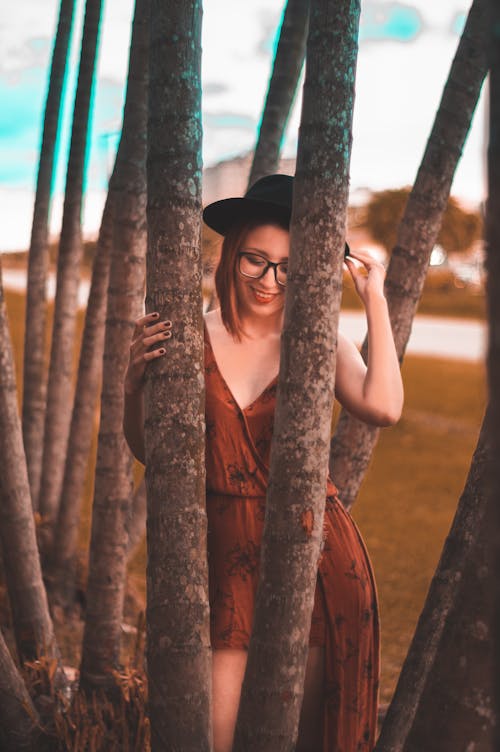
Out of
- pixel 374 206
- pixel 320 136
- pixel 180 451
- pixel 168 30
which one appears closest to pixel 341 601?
pixel 180 451

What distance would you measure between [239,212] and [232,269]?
5.9 inches

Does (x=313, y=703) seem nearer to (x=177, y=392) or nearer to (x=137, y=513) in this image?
(x=177, y=392)

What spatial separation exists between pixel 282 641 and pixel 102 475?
1504 mm

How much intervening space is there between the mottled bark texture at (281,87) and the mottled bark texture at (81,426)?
2.37 ft

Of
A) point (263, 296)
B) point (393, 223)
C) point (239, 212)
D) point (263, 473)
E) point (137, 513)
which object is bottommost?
point (137, 513)

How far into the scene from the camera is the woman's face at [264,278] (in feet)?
7.57

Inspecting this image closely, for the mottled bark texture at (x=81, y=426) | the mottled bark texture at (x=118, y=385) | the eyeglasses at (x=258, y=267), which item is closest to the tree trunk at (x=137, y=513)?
the mottled bark texture at (x=81, y=426)

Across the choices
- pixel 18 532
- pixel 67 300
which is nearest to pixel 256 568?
pixel 18 532

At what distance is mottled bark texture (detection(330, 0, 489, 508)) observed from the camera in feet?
9.02

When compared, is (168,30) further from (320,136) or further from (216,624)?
(216,624)

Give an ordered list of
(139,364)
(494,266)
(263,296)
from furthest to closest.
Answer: (263,296)
(139,364)
(494,266)

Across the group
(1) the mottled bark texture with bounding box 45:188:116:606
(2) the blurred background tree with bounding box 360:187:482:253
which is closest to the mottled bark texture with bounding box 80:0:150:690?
(1) the mottled bark texture with bounding box 45:188:116:606

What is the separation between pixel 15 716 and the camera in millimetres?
2537

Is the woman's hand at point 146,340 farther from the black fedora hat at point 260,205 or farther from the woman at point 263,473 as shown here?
the black fedora hat at point 260,205
